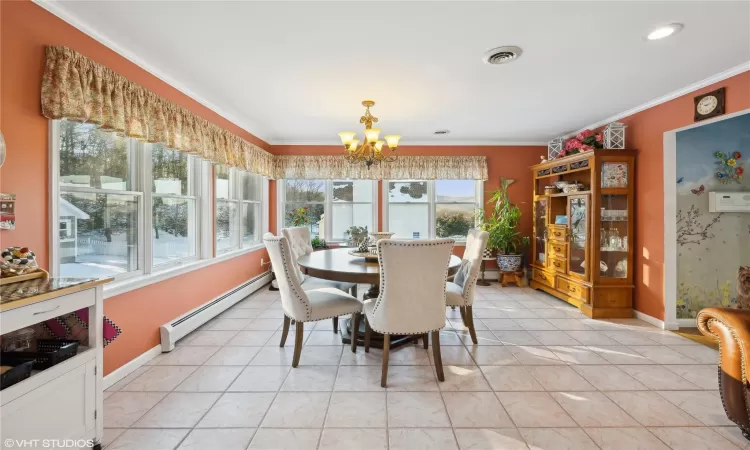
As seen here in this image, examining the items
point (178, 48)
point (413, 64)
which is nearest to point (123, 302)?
point (178, 48)

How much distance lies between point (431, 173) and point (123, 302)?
172 inches

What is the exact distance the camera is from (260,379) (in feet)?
7.66

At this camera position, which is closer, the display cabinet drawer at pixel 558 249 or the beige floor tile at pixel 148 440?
the beige floor tile at pixel 148 440

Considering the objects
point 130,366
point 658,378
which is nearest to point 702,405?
point 658,378

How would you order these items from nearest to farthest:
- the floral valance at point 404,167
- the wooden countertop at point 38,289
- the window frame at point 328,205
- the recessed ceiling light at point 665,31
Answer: the wooden countertop at point 38,289, the recessed ceiling light at point 665,31, the floral valance at point 404,167, the window frame at point 328,205

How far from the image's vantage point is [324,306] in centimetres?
258

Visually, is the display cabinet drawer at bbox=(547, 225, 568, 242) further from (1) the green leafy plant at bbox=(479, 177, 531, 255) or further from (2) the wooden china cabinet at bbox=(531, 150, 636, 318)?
(1) the green leafy plant at bbox=(479, 177, 531, 255)

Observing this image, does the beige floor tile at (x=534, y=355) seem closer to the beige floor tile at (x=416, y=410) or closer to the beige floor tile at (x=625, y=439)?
the beige floor tile at (x=625, y=439)

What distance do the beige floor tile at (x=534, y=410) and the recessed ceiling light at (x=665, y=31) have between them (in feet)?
8.17

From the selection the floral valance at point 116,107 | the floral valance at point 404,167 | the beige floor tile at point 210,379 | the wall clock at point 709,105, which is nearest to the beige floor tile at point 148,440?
the beige floor tile at point 210,379

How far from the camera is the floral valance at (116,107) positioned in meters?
1.84

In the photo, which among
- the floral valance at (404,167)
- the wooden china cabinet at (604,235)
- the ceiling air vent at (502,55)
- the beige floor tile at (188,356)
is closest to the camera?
the ceiling air vent at (502,55)

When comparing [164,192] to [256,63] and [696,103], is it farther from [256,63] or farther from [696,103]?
[696,103]

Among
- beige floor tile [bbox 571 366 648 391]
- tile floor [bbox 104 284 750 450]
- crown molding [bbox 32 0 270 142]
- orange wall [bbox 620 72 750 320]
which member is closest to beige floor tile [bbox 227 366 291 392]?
tile floor [bbox 104 284 750 450]
